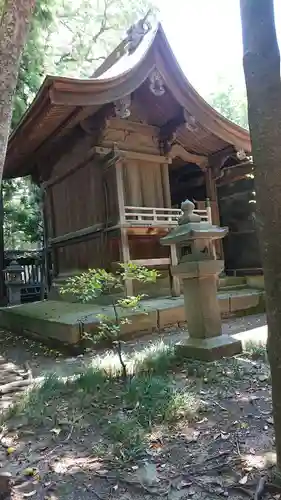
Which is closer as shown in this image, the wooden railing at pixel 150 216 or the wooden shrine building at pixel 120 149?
the wooden shrine building at pixel 120 149

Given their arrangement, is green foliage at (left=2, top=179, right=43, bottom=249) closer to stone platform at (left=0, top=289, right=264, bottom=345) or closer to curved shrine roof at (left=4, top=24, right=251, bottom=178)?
curved shrine roof at (left=4, top=24, right=251, bottom=178)

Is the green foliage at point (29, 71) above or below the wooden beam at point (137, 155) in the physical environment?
above

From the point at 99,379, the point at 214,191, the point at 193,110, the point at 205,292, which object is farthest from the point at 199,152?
the point at 99,379

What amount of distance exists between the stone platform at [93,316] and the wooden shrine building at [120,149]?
112 cm

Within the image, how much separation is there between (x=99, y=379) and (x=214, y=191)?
7.66 meters

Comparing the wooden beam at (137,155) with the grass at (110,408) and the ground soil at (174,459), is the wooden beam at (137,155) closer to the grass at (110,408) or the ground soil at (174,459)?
the grass at (110,408)

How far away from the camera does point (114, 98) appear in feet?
23.0

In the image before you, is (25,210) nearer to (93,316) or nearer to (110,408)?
(93,316)

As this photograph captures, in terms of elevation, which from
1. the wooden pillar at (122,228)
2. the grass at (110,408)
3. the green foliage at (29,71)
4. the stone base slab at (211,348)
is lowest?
the grass at (110,408)

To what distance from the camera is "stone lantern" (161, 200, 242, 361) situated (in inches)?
173

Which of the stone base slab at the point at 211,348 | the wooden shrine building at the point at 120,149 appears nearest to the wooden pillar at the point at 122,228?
the wooden shrine building at the point at 120,149

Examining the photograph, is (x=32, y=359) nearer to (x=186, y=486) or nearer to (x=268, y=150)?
(x=186, y=486)

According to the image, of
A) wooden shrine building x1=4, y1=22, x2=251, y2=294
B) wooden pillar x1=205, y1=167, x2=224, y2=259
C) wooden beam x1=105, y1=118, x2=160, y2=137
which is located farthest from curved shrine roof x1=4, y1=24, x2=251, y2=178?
wooden pillar x1=205, y1=167, x2=224, y2=259

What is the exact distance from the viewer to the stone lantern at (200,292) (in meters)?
4.40
